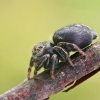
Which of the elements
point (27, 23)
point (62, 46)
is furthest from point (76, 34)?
→ point (27, 23)

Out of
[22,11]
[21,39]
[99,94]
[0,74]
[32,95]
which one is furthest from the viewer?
[22,11]

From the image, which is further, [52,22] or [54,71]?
[52,22]

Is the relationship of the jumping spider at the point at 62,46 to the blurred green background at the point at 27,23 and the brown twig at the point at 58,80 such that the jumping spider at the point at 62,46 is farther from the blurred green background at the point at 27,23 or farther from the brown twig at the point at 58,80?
the blurred green background at the point at 27,23

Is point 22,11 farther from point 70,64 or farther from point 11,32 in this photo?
point 70,64

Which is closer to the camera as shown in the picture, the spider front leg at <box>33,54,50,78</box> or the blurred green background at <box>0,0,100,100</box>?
the spider front leg at <box>33,54,50,78</box>

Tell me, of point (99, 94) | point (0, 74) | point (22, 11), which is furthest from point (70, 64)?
point (22, 11)

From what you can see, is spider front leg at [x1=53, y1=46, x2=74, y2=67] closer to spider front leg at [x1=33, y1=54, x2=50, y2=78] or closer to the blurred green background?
spider front leg at [x1=33, y1=54, x2=50, y2=78]

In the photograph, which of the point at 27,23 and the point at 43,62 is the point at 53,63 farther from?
the point at 27,23

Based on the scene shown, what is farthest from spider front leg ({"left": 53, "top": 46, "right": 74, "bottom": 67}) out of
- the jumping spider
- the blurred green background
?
the blurred green background
